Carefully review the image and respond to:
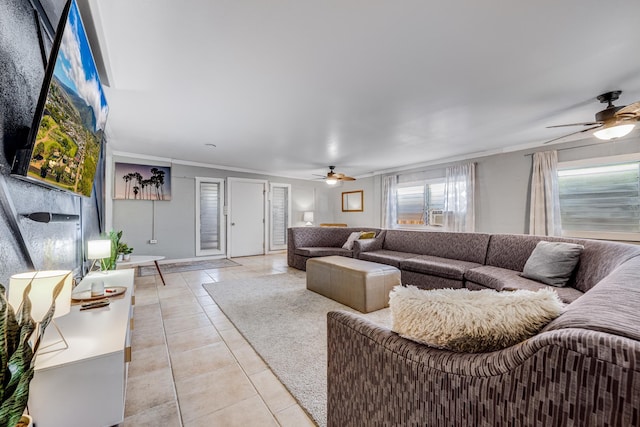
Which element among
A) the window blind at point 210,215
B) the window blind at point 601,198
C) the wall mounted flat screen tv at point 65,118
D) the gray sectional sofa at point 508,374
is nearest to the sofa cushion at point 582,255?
the gray sectional sofa at point 508,374

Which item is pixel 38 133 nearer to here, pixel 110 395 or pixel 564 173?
pixel 110 395

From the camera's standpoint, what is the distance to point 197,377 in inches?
68.1

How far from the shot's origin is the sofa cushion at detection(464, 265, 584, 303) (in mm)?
2122

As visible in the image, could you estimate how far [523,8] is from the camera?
146 cm

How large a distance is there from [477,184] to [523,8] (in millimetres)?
3993

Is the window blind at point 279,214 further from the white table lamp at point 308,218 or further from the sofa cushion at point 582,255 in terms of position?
the sofa cushion at point 582,255

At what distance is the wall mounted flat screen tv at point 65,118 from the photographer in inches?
43.2

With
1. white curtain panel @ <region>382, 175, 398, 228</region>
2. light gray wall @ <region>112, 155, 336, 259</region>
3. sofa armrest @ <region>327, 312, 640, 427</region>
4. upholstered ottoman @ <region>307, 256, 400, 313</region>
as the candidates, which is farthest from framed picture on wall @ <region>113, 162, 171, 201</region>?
sofa armrest @ <region>327, 312, 640, 427</region>

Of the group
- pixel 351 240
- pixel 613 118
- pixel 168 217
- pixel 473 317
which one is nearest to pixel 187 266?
pixel 168 217

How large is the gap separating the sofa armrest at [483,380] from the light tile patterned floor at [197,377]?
2.20 ft

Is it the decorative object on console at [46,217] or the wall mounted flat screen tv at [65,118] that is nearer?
the wall mounted flat screen tv at [65,118]

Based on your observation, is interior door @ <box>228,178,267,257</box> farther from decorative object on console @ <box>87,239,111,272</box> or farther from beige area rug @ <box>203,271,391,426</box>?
decorative object on console @ <box>87,239,111,272</box>

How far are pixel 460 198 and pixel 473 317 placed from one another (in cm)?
502

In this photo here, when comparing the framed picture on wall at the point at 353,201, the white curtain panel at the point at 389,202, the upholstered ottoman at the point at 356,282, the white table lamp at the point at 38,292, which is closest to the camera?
the white table lamp at the point at 38,292
